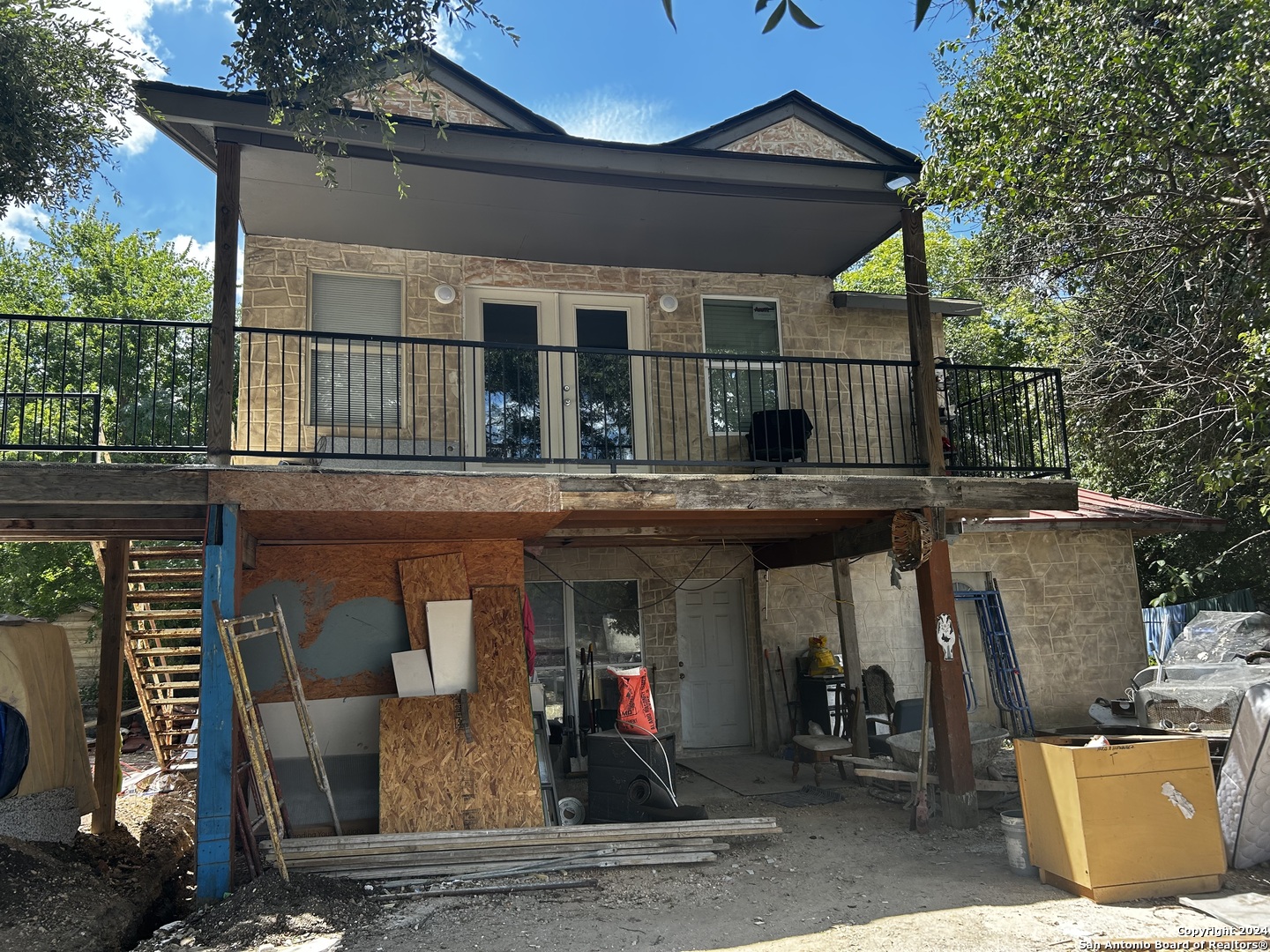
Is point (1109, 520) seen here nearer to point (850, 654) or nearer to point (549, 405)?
point (850, 654)

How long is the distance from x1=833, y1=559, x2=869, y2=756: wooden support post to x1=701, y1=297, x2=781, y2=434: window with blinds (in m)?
1.92

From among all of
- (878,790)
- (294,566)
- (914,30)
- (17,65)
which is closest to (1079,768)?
(878,790)

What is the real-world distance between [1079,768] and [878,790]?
3216mm

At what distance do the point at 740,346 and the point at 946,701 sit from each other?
14.7 feet

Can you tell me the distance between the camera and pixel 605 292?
31.6 ft

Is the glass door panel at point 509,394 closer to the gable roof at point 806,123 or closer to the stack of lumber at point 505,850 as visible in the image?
the gable roof at point 806,123

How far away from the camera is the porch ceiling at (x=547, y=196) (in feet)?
21.5

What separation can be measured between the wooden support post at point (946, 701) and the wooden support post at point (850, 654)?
1696 millimetres

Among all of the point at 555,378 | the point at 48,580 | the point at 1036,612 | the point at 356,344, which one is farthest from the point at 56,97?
the point at 48,580

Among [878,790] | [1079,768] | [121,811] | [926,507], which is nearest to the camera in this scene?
[1079,768]

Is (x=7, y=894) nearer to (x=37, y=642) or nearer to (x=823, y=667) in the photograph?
(x=37, y=642)

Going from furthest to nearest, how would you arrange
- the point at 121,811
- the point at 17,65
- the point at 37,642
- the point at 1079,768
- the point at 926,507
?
the point at 121,811 → the point at 926,507 → the point at 37,642 → the point at 17,65 → the point at 1079,768

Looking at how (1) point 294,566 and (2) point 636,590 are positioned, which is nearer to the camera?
A: (1) point 294,566

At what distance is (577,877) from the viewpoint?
6.04 metres
